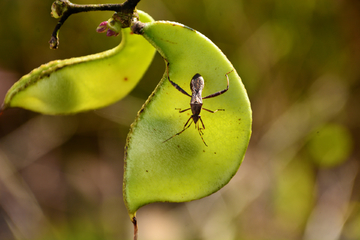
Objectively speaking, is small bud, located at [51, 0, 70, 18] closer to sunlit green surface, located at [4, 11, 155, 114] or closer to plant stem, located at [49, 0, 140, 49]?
plant stem, located at [49, 0, 140, 49]

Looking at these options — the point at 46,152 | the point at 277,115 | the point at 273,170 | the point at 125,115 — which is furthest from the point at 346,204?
the point at 46,152

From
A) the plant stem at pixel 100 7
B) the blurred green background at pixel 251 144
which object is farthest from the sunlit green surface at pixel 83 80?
the blurred green background at pixel 251 144

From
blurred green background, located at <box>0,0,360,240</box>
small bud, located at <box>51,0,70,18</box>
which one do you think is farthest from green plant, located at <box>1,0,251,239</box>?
blurred green background, located at <box>0,0,360,240</box>

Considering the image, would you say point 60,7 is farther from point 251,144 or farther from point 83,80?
point 251,144

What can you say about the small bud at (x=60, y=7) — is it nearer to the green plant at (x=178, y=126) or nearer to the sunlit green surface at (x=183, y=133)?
the green plant at (x=178, y=126)

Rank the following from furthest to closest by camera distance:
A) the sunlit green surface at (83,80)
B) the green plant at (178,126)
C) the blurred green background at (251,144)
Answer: the blurred green background at (251,144) < the sunlit green surface at (83,80) < the green plant at (178,126)

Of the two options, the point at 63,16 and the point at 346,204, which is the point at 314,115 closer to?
the point at 346,204

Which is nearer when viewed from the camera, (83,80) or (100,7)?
(100,7)

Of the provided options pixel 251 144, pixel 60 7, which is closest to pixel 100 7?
pixel 60 7
